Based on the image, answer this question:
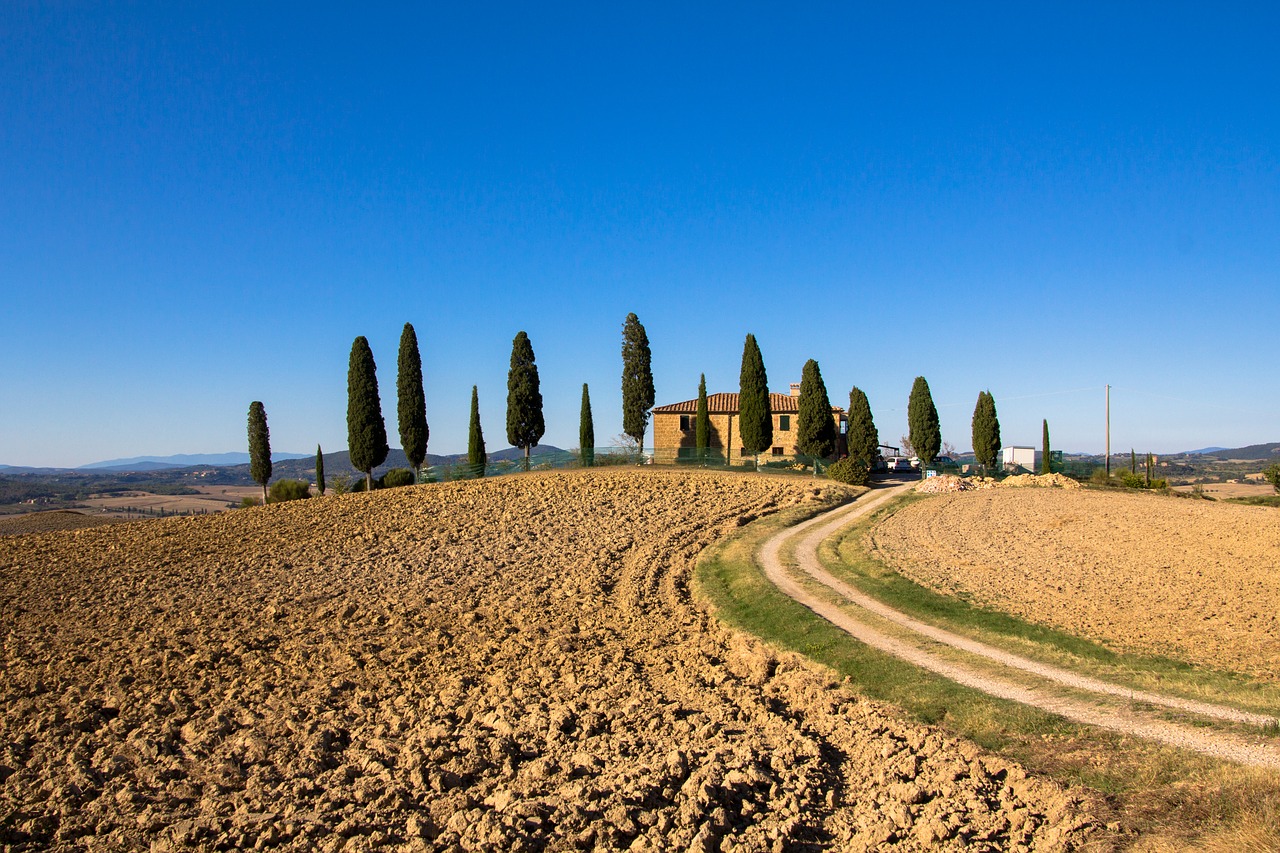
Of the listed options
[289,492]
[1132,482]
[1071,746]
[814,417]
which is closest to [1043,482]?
[1132,482]

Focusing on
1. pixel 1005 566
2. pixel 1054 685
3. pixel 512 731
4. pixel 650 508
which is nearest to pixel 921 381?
pixel 650 508

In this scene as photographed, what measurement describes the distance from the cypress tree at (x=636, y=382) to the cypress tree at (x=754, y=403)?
19.7 feet

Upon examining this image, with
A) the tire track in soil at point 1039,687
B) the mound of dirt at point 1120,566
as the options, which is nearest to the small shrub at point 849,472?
the mound of dirt at point 1120,566

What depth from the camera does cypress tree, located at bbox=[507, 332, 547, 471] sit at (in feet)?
144

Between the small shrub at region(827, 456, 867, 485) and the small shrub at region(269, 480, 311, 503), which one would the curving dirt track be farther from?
the small shrub at region(827, 456, 867, 485)

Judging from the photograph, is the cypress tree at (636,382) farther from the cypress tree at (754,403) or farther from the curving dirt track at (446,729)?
the curving dirt track at (446,729)

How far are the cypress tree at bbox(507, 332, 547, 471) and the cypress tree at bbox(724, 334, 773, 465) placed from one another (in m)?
12.3

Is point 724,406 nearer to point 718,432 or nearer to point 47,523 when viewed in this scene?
point 718,432

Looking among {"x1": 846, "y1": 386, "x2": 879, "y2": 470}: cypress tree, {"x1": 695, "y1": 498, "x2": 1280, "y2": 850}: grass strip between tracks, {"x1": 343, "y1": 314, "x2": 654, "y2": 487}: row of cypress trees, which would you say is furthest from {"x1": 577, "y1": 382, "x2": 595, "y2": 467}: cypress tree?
{"x1": 695, "y1": 498, "x2": 1280, "y2": 850}: grass strip between tracks

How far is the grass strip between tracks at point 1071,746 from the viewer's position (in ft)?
19.8

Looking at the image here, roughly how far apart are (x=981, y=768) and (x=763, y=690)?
3630 mm

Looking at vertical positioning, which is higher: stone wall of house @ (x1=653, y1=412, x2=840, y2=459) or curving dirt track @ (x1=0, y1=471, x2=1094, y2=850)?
stone wall of house @ (x1=653, y1=412, x2=840, y2=459)

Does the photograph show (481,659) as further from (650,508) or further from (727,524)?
(650,508)

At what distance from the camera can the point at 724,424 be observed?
55.8 m
